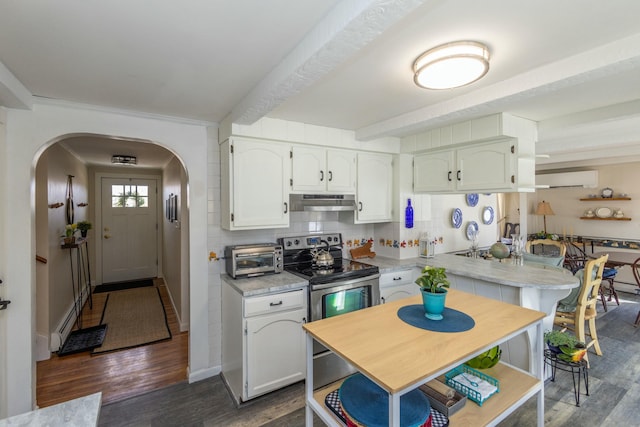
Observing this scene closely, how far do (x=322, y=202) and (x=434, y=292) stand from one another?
4.75 ft

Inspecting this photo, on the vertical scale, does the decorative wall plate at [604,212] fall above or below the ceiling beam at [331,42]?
below

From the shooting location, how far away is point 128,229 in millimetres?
5750

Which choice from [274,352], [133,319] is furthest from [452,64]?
[133,319]

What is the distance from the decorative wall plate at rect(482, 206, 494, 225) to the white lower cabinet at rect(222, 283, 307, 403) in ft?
9.85

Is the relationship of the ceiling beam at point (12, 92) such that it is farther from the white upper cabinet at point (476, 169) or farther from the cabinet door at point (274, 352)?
the white upper cabinet at point (476, 169)

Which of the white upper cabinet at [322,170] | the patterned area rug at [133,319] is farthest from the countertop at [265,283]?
the patterned area rug at [133,319]

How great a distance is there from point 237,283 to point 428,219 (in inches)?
90.7

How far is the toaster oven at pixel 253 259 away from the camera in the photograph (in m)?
2.52

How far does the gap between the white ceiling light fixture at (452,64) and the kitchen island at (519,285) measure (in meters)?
1.64

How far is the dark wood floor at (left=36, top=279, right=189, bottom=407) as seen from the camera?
8.04ft

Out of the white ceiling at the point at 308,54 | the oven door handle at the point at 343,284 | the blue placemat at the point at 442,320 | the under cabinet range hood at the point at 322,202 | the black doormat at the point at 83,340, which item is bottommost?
the black doormat at the point at 83,340

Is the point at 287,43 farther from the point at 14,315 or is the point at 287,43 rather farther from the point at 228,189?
the point at 14,315

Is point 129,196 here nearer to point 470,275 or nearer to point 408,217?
point 408,217

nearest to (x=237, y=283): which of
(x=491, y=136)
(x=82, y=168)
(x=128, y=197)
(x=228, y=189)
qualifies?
(x=228, y=189)
